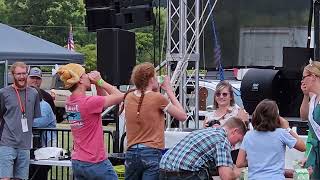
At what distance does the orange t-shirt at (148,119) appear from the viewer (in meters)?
6.51

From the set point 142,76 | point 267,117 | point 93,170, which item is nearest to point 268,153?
point 267,117

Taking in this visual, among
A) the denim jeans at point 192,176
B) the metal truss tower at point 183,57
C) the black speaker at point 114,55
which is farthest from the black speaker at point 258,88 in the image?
the denim jeans at point 192,176

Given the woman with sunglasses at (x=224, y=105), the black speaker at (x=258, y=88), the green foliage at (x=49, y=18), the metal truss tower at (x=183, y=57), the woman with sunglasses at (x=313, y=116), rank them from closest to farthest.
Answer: the woman with sunglasses at (x=313, y=116) → the woman with sunglasses at (x=224, y=105) → the metal truss tower at (x=183, y=57) → the black speaker at (x=258, y=88) → the green foliage at (x=49, y=18)

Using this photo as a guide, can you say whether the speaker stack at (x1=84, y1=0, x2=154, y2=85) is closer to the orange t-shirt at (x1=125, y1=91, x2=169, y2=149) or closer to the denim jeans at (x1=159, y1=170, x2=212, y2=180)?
the orange t-shirt at (x1=125, y1=91, x2=169, y2=149)

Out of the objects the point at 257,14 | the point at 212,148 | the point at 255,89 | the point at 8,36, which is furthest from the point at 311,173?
the point at 257,14

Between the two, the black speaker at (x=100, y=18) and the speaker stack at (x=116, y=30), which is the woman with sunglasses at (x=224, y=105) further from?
the black speaker at (x=100, y=18)

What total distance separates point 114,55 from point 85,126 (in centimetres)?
269

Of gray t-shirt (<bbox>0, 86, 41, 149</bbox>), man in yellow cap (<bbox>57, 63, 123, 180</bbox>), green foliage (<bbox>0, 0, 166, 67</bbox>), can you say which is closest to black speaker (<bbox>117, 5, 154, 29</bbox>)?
gray t-shirt (<bbox>0, 86, 41, 149</bbox>)

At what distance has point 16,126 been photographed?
836cm

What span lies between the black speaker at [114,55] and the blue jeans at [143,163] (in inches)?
101

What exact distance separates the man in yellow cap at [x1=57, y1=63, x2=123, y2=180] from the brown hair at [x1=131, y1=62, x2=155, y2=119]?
0.25 m

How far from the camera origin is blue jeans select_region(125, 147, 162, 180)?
6.45 meters

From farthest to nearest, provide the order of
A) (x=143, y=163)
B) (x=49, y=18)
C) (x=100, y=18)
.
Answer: (x=49, y=18) < (x=100, y=18) < (x=143, y=163)

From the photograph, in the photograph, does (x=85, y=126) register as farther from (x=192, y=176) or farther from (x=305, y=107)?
(x=305, y=107)
